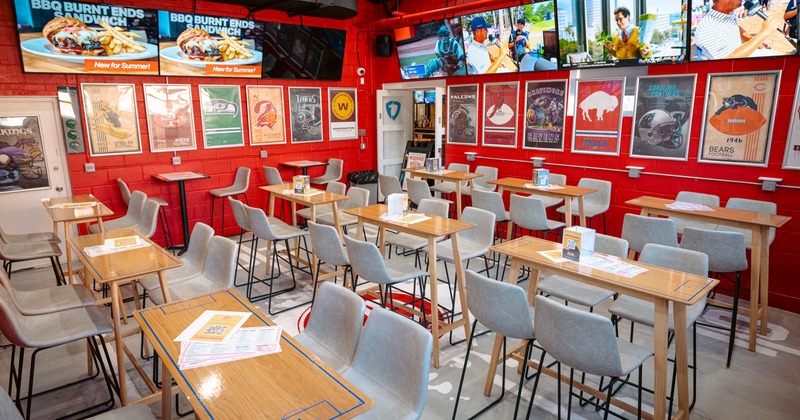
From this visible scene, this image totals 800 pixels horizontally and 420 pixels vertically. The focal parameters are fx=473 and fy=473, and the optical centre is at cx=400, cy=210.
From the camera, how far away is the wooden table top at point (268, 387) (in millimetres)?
1487

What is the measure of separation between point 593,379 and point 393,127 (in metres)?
6.04

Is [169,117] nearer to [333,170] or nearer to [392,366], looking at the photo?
[333,170]

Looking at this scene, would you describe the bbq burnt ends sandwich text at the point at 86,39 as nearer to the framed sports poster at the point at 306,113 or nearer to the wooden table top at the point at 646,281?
the framed sports poster at the point at 306,113

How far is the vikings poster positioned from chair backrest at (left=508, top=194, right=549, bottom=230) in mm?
3837

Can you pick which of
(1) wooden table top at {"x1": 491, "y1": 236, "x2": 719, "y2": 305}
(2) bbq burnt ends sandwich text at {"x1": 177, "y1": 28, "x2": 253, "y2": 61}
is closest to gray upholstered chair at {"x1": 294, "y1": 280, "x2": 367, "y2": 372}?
(1) wooden table top at {"x1": 491, "y1": 236, "x2": 719, "y2": 305}

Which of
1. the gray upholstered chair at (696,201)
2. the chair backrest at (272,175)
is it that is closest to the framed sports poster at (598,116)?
the gray upholstered chair at (696,201)

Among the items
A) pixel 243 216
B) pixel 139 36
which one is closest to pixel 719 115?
pixel 243 216

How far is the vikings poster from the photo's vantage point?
6730 millimetres

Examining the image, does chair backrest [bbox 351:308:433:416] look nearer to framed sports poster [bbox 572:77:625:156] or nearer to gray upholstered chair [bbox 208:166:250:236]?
framed sports poster [bbox 572:77:625:156]

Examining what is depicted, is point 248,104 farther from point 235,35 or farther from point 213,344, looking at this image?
point 213,344

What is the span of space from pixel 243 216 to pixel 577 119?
3.97 metres

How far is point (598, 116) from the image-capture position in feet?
18.0

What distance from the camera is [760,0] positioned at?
4082 millimetres

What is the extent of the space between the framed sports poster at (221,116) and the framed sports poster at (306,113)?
0.84 m
